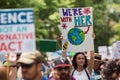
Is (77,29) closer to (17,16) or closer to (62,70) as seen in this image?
(17,16)

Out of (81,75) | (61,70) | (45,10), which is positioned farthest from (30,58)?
(45,10)

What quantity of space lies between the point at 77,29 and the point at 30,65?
16.5ft

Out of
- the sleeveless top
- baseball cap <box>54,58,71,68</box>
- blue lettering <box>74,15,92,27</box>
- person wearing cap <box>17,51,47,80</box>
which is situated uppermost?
blue lettering <box>74,15,92,27</box>

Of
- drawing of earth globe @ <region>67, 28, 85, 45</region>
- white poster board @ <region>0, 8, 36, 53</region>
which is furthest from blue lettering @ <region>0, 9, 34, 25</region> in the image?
drawing of earth globe @ <region>67, 28, 85, 45</region>

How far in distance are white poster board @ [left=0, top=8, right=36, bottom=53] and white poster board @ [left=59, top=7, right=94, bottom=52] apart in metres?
3.12

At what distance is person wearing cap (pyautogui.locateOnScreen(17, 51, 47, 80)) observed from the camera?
20.7ft

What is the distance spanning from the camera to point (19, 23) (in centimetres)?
774

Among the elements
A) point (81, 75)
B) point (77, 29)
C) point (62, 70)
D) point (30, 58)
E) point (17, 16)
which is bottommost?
point (81, 75)

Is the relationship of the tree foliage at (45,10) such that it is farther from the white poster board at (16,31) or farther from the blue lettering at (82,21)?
the white poster board at (16,31)

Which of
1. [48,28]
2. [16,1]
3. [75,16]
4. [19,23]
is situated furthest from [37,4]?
[19,23]

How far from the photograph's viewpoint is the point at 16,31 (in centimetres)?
781

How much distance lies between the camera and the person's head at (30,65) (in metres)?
6.32

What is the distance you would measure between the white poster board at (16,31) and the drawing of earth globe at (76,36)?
3.34 m

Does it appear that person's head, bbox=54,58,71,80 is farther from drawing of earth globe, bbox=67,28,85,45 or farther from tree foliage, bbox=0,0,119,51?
tree foliage, bbox=0,0,119,51
